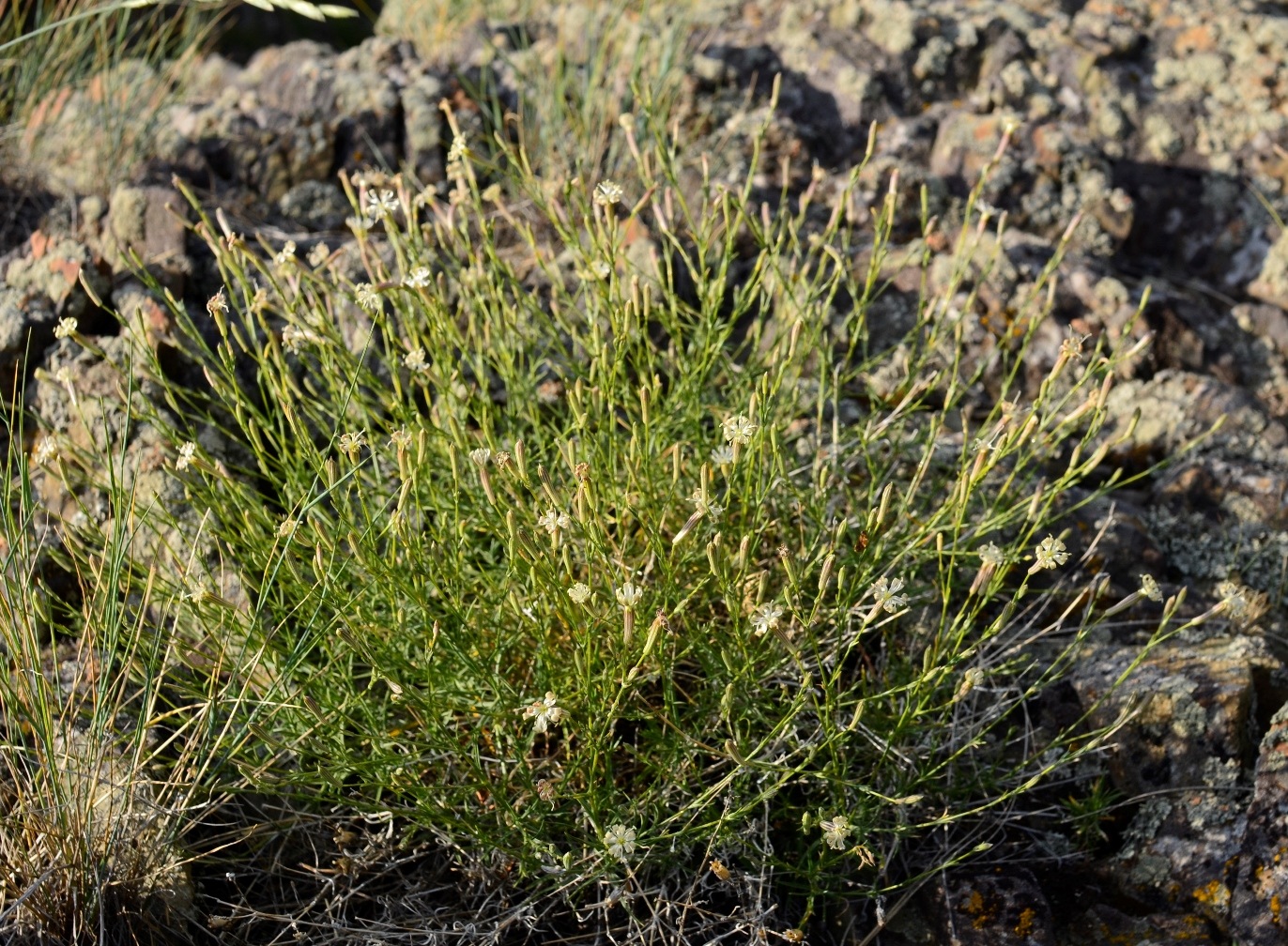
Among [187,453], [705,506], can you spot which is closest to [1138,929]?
[705,506]

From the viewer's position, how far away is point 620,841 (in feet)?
6.87

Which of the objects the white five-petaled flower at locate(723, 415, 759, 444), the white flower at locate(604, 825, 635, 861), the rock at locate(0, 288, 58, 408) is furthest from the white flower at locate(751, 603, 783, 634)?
the rock at locate(0, 288, 58, 408)

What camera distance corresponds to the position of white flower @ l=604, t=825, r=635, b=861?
2053 mm

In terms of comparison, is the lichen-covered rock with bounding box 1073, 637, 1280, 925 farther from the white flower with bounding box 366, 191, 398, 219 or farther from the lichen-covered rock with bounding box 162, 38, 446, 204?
the lichen-covered rock with bounding box 162, 38, 446, 204

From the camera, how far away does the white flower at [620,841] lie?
205 cm

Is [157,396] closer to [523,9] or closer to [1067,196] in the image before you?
[523,9]

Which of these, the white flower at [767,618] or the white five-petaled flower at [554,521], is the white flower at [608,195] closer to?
the white five-petaled flower at [554,521]

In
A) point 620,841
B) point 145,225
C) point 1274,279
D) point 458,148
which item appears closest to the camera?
point 620,841

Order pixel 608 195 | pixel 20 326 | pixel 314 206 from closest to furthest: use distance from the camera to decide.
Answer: pixel 608 195 → pixel 20 326 → pixel 314 206

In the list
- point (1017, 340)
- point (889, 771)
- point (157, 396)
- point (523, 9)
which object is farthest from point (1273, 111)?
point (157, 396)

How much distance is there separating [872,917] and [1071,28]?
12.6ft

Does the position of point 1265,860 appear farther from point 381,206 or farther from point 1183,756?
point 381,206

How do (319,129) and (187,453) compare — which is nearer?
(187,453)

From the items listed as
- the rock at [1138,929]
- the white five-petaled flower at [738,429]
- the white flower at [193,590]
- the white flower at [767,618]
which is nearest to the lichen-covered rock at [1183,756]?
the rock at [1138,929]
